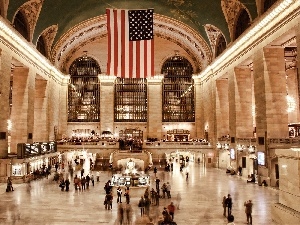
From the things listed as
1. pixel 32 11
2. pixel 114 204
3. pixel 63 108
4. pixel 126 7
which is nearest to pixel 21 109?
pixel 32 11

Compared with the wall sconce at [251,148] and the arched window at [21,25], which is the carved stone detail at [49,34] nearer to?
the arched window at [21,25]

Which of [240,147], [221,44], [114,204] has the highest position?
[221,44]

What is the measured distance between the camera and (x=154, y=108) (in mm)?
39156

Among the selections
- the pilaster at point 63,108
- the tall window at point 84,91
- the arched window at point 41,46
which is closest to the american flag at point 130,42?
the arched window at point 41,46

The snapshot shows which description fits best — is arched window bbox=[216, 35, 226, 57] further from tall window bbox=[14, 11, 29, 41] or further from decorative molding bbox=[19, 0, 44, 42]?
tall window bbox=[14, 11, 29, 41]

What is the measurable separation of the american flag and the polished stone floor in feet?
26.6

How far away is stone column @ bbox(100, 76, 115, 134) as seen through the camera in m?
38.8

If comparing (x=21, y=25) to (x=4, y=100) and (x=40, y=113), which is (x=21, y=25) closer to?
(x=4, y=100)

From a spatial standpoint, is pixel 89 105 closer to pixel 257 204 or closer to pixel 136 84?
pixel 136 84

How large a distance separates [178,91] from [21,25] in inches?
830

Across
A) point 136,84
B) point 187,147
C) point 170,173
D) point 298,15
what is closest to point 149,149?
point 187,147

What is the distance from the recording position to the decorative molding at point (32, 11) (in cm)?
2401

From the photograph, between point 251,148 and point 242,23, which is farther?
point 242,23

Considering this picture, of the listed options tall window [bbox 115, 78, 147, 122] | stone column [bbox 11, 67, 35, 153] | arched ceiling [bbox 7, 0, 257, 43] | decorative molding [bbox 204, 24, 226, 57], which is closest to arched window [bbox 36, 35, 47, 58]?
arched ceiling [bbox 7, 0, 257, 43]
